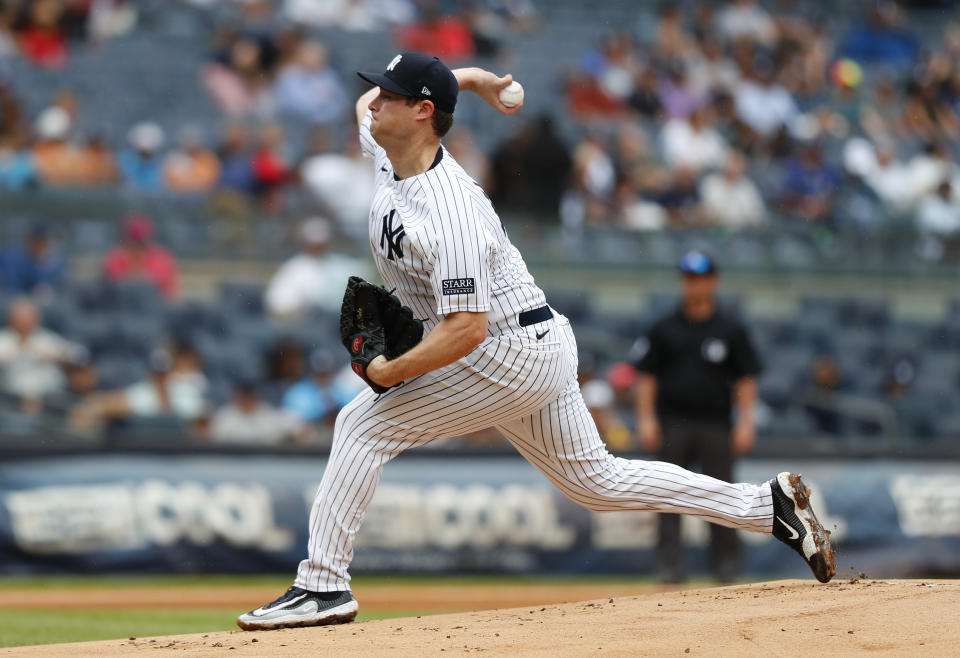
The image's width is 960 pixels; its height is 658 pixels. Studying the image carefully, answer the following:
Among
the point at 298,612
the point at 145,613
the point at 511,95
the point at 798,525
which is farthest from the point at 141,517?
the point at 798,525

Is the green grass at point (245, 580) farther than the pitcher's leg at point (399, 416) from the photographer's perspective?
Yes

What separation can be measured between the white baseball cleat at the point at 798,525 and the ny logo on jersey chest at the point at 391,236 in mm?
1714

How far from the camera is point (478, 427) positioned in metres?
4.96

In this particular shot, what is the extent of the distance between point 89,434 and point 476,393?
18.7 ft

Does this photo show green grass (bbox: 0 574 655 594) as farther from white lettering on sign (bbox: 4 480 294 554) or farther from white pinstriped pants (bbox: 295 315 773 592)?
white pinstriped pants (bbox: 295 315 773 592)

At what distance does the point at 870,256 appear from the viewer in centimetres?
1319

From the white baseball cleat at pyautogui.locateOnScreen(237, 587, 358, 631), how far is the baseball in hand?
6.44 ft

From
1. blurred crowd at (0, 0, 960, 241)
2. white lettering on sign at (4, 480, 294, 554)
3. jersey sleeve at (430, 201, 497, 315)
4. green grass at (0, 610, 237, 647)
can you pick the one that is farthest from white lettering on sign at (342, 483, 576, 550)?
jersey sleeve at (430, 201, 497, 315)

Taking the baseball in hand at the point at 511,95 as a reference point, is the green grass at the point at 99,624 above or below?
below

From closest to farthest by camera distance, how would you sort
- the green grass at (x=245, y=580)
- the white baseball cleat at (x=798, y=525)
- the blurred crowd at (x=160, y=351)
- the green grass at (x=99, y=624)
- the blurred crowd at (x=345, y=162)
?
the white baseball cleat at (x=798, y=525)
the green grass at (x=99, y=624)
the green grass at (x=245, y=580)
the blurred crowd at (x=160, y=351)
the blurred crowd at (x=345, y=162)

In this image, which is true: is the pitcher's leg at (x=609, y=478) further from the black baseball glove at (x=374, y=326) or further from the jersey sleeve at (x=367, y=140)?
the jersey sleeve at (x=367, y=140)

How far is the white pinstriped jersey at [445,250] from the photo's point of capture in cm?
451

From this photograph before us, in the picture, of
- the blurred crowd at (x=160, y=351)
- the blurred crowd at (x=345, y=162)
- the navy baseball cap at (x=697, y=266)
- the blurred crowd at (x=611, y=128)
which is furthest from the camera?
the blurred crowd at (x=611, y=128)

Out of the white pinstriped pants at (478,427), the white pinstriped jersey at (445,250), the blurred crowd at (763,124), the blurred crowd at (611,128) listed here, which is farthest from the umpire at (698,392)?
the blurred crowd at (763,124)
